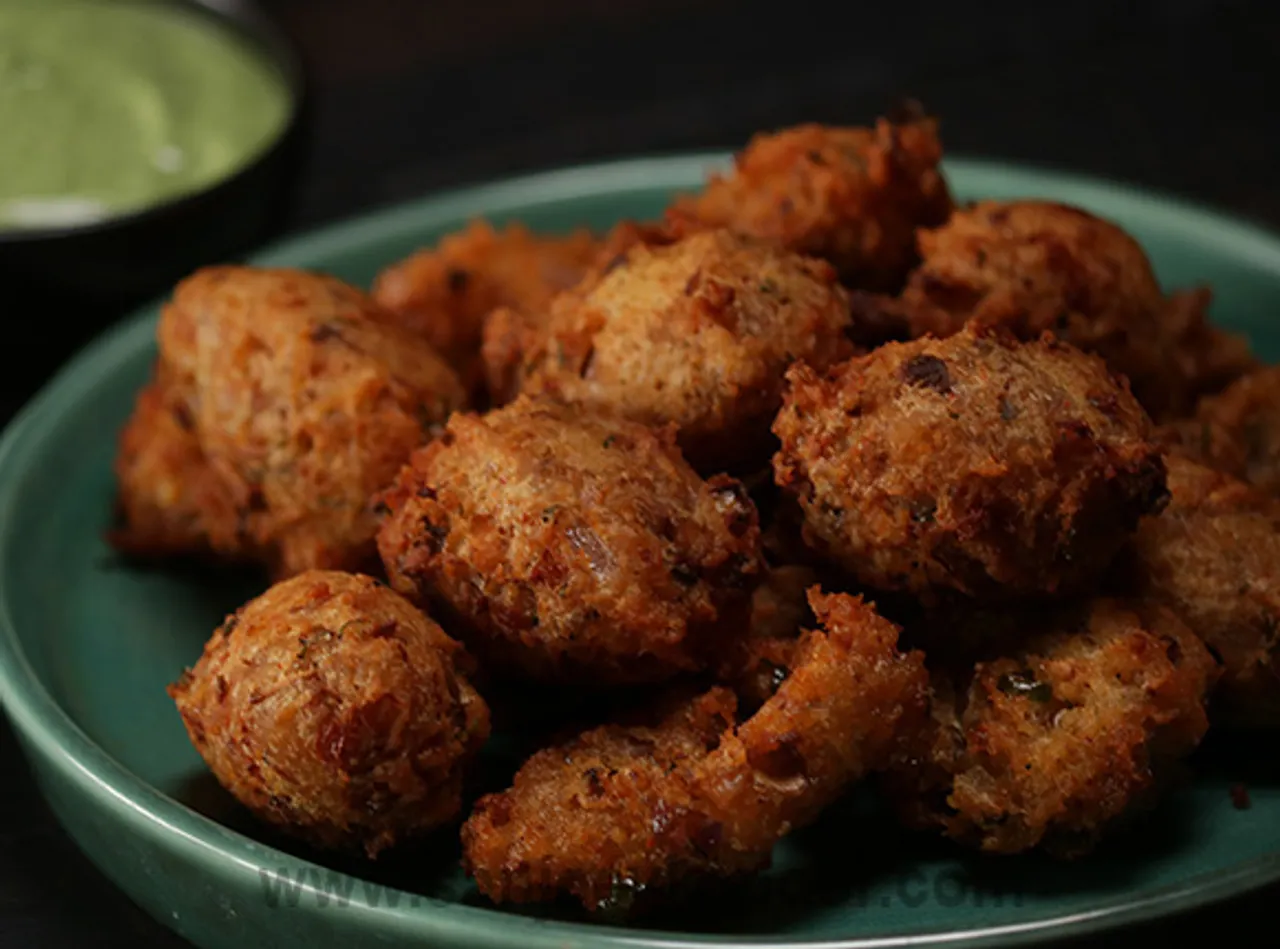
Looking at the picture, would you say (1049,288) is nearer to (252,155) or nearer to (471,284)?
(471,284)

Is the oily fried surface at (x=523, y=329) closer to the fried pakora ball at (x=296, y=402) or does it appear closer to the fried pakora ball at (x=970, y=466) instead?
the fried pakora ball at (x=296, y=402)

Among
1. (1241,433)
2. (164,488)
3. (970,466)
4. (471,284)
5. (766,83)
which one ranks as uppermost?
(970,466)

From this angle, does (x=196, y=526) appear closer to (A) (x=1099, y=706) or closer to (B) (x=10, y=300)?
Answer: (B) (x=10, y=300)

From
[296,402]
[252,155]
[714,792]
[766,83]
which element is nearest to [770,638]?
[714,792]

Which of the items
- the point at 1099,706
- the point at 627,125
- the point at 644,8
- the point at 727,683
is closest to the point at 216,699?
the point at 727,683

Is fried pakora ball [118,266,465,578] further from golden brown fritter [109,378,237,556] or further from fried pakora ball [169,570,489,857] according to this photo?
fried pakora ball [169,570,489,857]

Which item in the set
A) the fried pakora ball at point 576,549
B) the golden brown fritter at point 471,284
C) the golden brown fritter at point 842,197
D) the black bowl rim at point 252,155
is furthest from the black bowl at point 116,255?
the fried pakora ball at point 576,549
